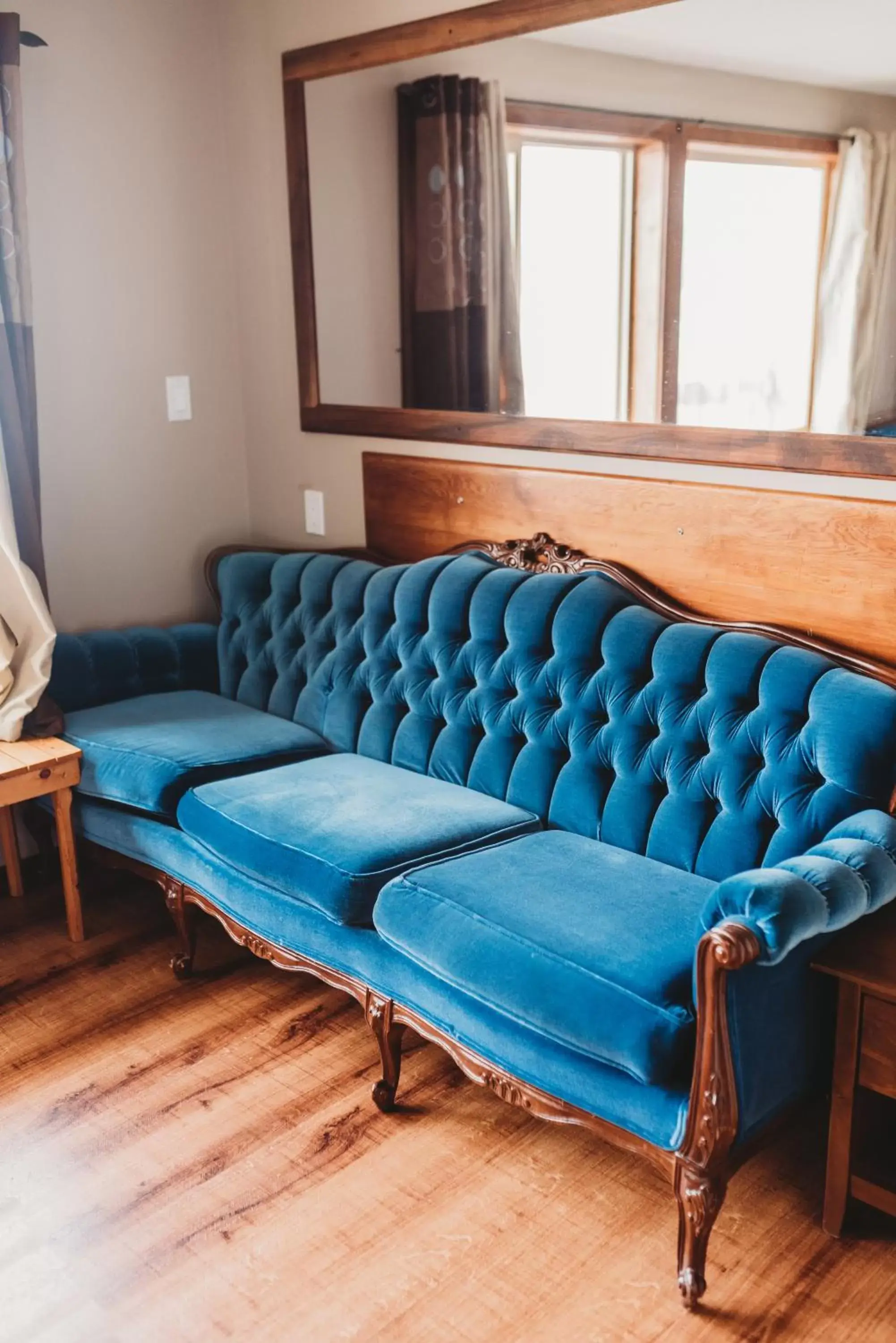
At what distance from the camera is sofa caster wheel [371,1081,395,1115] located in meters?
2.33

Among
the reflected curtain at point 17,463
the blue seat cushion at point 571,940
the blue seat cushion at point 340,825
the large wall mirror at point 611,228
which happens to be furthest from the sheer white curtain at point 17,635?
the blue seat cushion at point 571,940

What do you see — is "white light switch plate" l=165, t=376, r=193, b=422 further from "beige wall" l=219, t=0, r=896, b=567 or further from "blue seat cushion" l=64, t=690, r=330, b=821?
"blue seat cushion" l=64, t=690, r=330, b=821

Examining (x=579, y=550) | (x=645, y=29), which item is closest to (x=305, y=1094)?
(x=579, y=550)

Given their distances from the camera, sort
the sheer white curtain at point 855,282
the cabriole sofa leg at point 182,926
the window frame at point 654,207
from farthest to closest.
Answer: the cabriole sofa leg at point 182,926, the window frame at point 654,207, the sheer white curtain at point 855,282

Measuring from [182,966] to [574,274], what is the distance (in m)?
1.80

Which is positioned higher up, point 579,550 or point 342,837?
point 579,550

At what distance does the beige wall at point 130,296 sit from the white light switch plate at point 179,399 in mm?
24

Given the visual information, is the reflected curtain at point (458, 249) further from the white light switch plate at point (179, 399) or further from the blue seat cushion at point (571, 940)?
the blue seat cushion at point (571, 940)

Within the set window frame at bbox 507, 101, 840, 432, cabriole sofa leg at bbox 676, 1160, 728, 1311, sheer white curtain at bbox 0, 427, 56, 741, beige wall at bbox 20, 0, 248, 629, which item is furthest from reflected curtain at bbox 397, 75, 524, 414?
cabriole sofa leg at bbox 676, 1160, 728, 1311

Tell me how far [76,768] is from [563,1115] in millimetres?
1502

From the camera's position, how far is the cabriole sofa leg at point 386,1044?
2301mm

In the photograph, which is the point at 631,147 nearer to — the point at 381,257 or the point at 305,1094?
the point at 381,257

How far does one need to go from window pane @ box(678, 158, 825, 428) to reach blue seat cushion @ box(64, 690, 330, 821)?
4.16ft

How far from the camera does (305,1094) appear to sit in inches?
94.5
